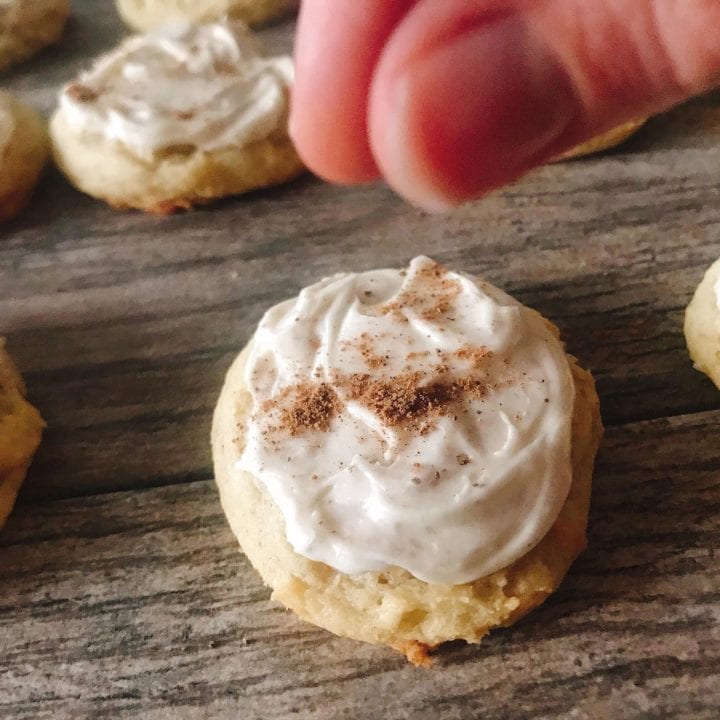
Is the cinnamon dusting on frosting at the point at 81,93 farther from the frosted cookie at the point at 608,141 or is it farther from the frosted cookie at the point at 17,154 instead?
the frosted cookie at the point at 608,141

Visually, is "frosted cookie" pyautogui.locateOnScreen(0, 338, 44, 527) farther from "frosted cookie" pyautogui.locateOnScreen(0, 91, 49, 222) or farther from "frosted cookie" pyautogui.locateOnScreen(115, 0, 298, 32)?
"frosted cookie" pyautogui.locateOnScreen(115, 0, 298, 32)

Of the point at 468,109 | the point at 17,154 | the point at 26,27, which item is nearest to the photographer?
the point at 468,109

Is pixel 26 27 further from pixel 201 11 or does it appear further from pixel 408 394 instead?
pixel 408 394

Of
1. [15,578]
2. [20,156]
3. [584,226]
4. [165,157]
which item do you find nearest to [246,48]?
[165,157]

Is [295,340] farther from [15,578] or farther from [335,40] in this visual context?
[335,40]

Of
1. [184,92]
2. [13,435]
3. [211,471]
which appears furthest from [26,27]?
[211,471]

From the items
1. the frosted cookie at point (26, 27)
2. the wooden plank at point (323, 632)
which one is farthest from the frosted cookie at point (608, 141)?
the frosted cookie at point (26, 27)
